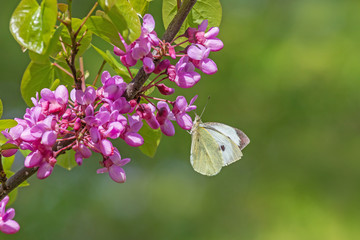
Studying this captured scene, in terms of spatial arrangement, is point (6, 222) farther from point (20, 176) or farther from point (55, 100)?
point (55, 100)

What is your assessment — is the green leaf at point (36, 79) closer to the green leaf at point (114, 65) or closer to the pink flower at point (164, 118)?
the green leaf at point (114, 65)

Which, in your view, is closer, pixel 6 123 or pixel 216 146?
pixel 6 123

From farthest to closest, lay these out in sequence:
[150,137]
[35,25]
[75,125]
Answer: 1. [150,137]
2. [75,125]
3. [35,25]

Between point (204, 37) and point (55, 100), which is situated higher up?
point (204, 37)

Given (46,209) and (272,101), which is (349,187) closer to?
(272,101)

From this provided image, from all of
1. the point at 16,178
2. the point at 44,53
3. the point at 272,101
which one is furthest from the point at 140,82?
the point at 272,101

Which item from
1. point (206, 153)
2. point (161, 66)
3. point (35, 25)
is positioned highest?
point (35, 25)

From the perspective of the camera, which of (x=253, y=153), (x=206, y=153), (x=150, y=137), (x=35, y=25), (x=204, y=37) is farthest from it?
(x=253, y=153)

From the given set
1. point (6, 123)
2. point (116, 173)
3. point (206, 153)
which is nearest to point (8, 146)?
point (6, 123)

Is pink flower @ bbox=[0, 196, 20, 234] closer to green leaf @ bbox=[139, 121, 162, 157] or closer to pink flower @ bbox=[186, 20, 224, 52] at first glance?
green leaf @ bbox=[139, 121, 162, 157]
